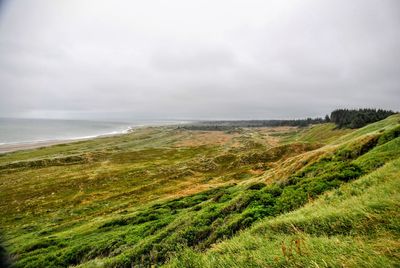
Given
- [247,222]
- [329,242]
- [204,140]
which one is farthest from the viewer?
[204,140]

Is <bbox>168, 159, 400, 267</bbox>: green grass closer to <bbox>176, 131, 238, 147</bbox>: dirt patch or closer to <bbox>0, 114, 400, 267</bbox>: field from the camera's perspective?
<bbox>0, 114, 400, 267</bbox>: field

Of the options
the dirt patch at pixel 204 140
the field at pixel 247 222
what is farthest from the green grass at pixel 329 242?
the dirt patch at pixel 204 140

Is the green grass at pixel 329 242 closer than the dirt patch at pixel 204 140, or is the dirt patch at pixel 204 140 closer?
the green grass at pixel 329 242

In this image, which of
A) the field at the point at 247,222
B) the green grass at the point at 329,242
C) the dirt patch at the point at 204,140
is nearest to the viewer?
the green grass at the point at 329,242

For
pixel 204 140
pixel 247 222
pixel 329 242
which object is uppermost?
pixel 329 242

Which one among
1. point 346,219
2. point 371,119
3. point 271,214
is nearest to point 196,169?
point 271,214

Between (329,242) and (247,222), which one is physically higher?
(329,242)

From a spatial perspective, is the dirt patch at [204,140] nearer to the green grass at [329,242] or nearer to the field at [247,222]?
the field at [247,222]

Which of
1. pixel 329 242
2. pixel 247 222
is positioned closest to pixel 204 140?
pixel 247 222

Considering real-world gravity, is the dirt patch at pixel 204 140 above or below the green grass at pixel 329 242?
below

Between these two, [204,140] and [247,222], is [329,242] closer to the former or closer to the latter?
[247,222]

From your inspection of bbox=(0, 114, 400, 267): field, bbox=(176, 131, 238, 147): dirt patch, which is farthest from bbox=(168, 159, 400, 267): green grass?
bbox=(176, 131, 238, 147): dirt patch

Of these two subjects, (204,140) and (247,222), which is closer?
(247,222)

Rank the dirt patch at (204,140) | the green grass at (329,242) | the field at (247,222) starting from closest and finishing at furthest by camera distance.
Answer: the green grass at (329,242) → the field at (247,222) → the dirt patch at (204,140)
